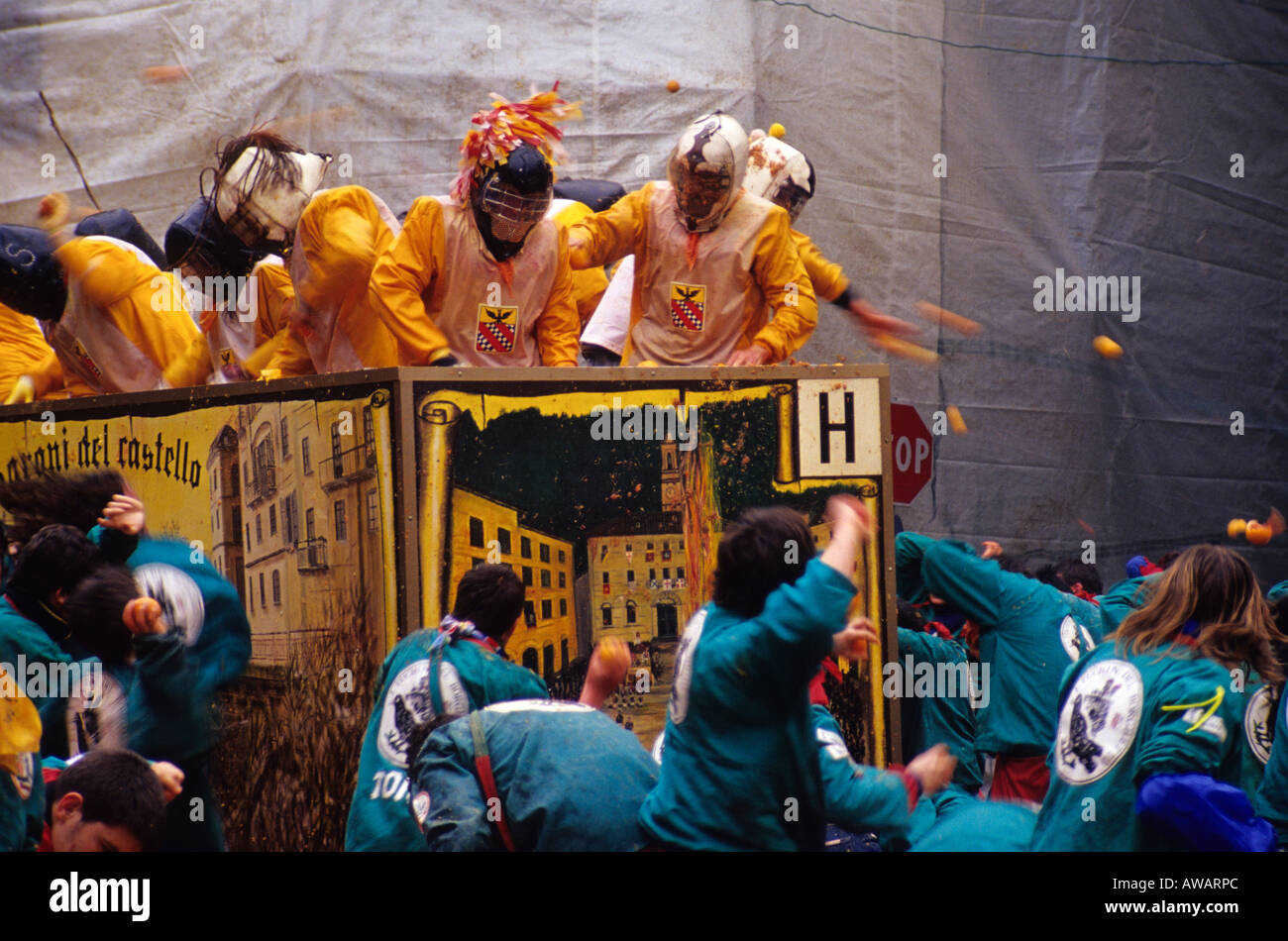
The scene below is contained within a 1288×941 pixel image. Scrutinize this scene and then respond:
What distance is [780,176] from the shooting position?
7.21 meters

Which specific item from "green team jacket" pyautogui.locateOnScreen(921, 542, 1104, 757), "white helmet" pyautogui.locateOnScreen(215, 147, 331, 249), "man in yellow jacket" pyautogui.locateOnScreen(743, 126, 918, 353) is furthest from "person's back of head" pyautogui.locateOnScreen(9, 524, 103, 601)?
"man in yellow jacket" pyautogui.locateOnScreen(743, 126, 918, 353)

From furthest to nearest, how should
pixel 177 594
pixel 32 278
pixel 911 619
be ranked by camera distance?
pixel 32 278 < pixel 911 619 < pixel 177 594

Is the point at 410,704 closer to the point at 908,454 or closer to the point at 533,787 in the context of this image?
the point at 533,787

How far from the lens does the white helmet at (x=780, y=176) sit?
7.22 metres

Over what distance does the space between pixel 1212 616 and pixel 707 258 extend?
3005 mm

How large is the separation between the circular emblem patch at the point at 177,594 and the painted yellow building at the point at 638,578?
50.6 inches

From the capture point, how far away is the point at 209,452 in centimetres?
521

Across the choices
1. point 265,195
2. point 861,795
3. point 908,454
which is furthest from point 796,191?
point 861,795

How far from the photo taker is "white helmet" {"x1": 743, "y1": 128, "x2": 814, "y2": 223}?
7.22 meters

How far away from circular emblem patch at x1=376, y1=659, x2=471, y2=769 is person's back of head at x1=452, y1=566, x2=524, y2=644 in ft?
0.54

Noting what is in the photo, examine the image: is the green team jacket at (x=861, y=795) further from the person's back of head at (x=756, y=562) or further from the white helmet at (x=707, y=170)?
the white helmet at (x=707, y=170)

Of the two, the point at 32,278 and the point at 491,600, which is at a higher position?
the point at 32,278

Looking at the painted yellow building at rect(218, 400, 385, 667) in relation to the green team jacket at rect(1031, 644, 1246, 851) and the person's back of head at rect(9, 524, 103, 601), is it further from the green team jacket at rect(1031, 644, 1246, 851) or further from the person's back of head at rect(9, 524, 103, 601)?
the green team jacket at rect(1031, 644, 1246, 851)

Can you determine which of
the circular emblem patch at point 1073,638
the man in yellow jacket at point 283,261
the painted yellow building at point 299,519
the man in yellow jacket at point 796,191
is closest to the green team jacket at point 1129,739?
the circular emblem patch at point 1073,638
